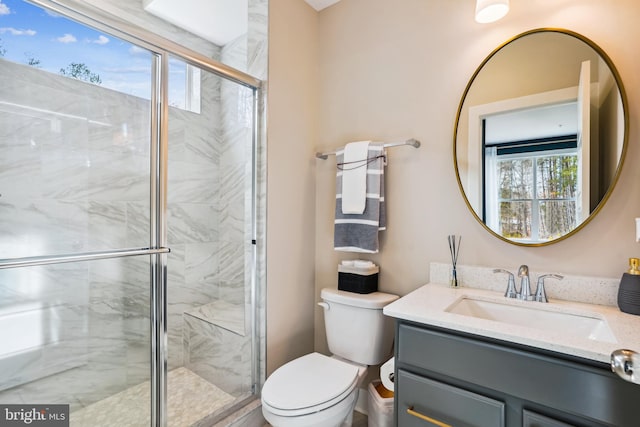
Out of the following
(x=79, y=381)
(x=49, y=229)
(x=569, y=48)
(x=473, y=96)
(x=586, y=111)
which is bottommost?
(x=79, y=381)

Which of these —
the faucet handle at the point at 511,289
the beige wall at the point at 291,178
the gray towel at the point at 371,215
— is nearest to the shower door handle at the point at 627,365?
the faucet handle at the point at 511,289

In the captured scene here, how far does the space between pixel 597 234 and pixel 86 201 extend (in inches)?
93.8

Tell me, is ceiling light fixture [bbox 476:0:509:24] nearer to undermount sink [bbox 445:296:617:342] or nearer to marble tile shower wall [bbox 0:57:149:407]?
undermount sink [bbox 445:296:617:342]

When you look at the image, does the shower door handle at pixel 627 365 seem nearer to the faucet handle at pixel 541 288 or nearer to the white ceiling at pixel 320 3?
the faucet handle at pixel 541 288

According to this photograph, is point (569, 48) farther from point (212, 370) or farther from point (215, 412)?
point (212, 370)

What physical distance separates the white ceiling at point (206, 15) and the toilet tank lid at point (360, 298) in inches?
77.3

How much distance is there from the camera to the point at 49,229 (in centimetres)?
159

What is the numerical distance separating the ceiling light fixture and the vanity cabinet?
51.3 inches

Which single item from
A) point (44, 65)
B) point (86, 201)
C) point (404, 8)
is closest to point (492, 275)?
point (404, 8)

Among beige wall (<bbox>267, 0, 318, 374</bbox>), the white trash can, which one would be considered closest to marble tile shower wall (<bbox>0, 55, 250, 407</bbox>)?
beige wall (<bbox>267, 0, 318, 374</bbox>)

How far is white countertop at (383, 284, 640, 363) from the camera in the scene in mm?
860

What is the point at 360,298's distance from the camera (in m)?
1.65

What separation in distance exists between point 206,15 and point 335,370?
7.87ft

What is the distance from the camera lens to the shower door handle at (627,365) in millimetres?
668
